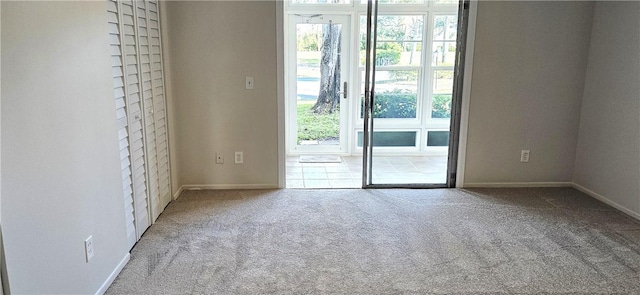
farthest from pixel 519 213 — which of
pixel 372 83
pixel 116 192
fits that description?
pixel 116 192

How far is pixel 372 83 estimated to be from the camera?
4.03 m

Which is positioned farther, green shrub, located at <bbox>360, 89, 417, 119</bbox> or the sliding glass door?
green shrub, located at <bbox>360, 89, 417, 119</bbox>

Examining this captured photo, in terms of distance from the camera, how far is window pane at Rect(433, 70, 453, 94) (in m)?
4.20

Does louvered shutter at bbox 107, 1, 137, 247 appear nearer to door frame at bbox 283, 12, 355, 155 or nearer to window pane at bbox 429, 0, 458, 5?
door frame at bbox 283, 12, 355, 155

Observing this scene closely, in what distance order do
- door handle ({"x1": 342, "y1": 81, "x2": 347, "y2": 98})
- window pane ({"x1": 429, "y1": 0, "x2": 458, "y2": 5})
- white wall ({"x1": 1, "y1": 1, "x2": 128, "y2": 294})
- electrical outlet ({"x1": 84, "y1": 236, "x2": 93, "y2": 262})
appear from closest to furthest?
white wall ({"x1": 1, "y1": 1, "x2": 128, "y2": 294}) < electrical outlet ({"x1": 84, "y1": 236, "x2": 93, "y2": 262}) < window pane ({"x1": 429, "y1": 0, "x2": 458, "y2": 5}) < door handle ({"x1": 342, "y1": 81, "x2": 347, "y2": 98})

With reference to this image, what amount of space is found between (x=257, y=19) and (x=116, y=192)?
195 cm

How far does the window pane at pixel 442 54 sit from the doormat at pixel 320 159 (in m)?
1.65

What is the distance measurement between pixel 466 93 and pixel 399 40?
2.86 feet

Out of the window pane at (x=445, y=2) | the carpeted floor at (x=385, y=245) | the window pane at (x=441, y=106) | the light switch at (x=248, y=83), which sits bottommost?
the carpeted floor at (x=385, y=245)

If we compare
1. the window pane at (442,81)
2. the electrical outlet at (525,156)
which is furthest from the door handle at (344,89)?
the electrical outlet at (525,156)

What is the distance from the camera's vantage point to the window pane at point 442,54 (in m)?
4.38

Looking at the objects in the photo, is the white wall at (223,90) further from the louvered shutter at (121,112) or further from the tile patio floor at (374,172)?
the louvered shutter at (121,112)

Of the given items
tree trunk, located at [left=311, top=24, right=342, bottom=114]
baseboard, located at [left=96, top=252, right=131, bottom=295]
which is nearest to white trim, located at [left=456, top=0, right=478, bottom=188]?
tree trunk, located at [left=311, top=24, right=342, bottom=114]

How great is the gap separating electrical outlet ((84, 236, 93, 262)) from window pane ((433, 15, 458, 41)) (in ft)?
10.9
